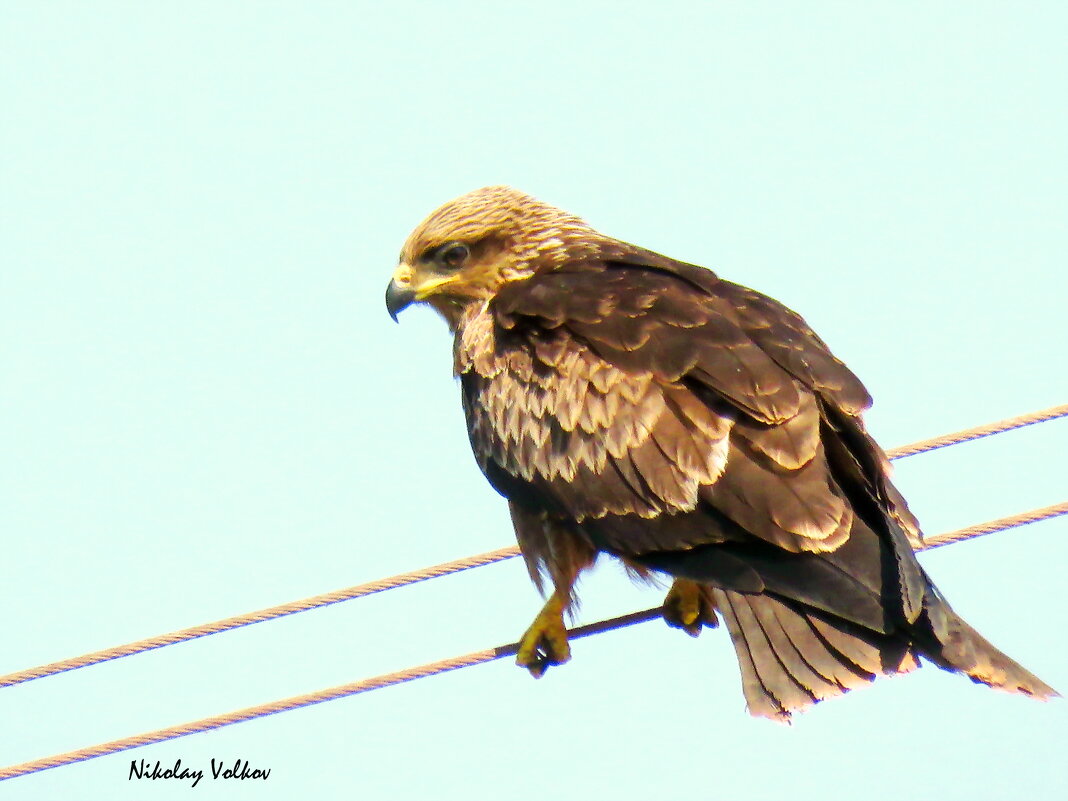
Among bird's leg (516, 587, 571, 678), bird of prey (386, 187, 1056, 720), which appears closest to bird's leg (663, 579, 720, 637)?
bird of prey (386, 187, 1056, 720)

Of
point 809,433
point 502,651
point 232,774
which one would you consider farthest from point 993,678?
point 232,774

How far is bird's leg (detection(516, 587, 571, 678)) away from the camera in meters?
6.98

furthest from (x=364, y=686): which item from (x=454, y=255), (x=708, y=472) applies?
(x=454, y=255)

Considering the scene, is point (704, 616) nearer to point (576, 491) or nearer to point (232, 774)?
point (576, 491)

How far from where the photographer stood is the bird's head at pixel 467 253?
26.0 ft

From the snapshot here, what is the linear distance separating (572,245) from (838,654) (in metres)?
2.88

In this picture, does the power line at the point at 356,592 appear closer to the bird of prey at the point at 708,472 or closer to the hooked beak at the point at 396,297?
the bird of prey at the point at 708,472

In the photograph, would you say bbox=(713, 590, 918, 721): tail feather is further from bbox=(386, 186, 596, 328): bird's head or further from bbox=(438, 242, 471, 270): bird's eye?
bbox=(438, 242, 471, 270): bird's eye

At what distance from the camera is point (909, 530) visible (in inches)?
239

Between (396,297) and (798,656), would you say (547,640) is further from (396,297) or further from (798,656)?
(396,297)

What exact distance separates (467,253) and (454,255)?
2.6 inches

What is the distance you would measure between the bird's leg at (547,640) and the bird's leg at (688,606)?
464 millimetres

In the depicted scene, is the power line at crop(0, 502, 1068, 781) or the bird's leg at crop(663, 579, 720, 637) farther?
the bird's leg at crop(663, 579, 720, 637)

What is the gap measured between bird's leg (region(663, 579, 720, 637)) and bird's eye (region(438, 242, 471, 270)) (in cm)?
207
